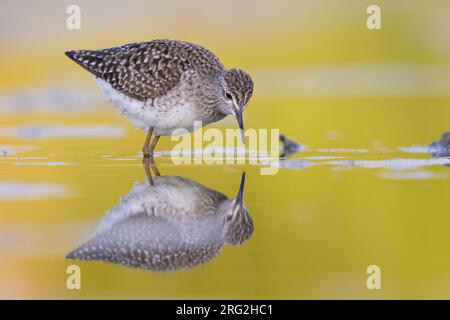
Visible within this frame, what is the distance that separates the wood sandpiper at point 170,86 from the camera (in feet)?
41.1

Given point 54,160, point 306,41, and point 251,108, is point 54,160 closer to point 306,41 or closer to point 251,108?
point 251,108

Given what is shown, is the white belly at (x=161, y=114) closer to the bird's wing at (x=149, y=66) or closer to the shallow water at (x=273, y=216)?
the bird's wing at (x=149, y=66)

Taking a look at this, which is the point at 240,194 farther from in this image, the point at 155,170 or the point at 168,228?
the point at 155,170

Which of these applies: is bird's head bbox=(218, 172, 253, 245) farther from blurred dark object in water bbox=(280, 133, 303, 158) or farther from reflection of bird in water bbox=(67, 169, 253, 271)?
blurred dark object in water bbox=(280, 133, 303, 158)

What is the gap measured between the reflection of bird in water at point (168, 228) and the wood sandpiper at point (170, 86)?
2274 mm

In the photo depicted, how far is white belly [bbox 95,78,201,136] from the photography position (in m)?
12.6

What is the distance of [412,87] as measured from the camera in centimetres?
1936

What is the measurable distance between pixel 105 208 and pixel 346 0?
17219 millimetres

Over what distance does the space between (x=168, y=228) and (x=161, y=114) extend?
12.8 ft

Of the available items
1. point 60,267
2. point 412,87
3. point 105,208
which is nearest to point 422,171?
point 105,208

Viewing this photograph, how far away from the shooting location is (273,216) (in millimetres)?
9477

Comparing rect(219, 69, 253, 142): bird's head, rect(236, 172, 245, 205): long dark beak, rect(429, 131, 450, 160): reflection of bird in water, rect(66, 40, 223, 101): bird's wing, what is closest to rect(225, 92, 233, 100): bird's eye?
rect(219, 69, 253, 142): bird's head

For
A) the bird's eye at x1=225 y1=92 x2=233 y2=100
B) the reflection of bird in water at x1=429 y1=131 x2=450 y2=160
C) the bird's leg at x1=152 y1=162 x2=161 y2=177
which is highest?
the bird's eye at x1=225 y1=92 x2=233 y2=100

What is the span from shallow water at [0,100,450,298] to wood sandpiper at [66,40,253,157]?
61cm
